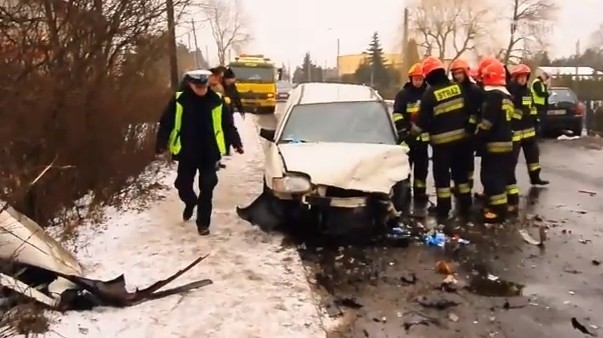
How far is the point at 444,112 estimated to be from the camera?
852 cm

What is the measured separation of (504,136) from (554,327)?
141 inches

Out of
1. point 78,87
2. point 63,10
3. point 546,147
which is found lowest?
point 546,147

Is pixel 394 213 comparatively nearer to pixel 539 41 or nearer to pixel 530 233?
pixel 530 233

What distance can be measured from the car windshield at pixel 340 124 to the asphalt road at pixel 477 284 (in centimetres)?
149

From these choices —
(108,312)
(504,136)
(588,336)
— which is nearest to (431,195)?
(504,136)

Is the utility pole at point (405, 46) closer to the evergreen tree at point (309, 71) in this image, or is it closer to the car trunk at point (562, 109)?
the evergreen tree at point (309, 71)

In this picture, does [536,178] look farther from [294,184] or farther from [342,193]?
[294,184]

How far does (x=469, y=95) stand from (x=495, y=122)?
622 millimetres

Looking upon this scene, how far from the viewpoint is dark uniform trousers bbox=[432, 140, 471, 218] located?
871 cm

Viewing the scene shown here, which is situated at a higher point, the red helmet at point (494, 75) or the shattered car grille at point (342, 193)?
the red helmet at point (494, 75)

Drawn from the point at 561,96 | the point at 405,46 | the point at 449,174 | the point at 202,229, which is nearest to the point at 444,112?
the point at 449,174

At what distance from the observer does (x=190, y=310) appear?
5.38 meters

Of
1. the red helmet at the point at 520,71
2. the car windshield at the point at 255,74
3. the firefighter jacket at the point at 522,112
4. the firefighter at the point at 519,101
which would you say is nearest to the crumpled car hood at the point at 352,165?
the firefighter at the point at 519,101

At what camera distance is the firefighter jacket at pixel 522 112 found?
991 cm
